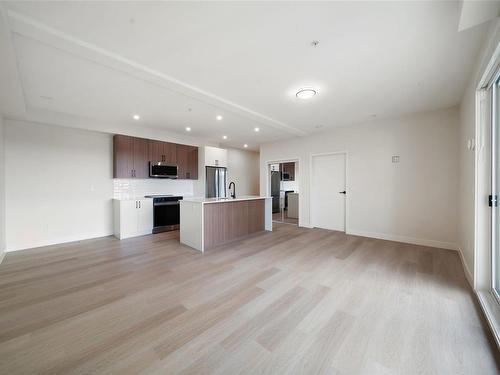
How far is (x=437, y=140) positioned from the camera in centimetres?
387

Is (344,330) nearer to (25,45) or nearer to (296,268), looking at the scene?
(296,268)

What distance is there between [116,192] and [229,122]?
10.4 feet

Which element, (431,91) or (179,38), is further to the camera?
(431,91)

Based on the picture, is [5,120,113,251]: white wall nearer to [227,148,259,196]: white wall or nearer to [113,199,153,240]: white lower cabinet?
[113,199,153,240]: white lower cabinet

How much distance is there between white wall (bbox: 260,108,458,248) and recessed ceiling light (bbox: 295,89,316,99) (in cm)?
233

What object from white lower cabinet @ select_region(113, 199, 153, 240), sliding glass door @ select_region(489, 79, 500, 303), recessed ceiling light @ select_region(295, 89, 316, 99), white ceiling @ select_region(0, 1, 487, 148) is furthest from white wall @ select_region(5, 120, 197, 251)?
sliding glass door @ select_region(489, 79, 500, 303)

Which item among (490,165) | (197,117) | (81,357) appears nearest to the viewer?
(81,357)

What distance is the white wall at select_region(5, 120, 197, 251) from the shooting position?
375 cm

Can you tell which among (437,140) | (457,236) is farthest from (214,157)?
(457,236)

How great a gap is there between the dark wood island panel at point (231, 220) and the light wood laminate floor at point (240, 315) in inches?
23.9

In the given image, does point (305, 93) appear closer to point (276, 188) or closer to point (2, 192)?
point (276, 188)

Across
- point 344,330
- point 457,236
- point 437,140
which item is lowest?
point 344,330

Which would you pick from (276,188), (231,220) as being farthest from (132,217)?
(276,188)

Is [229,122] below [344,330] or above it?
above
